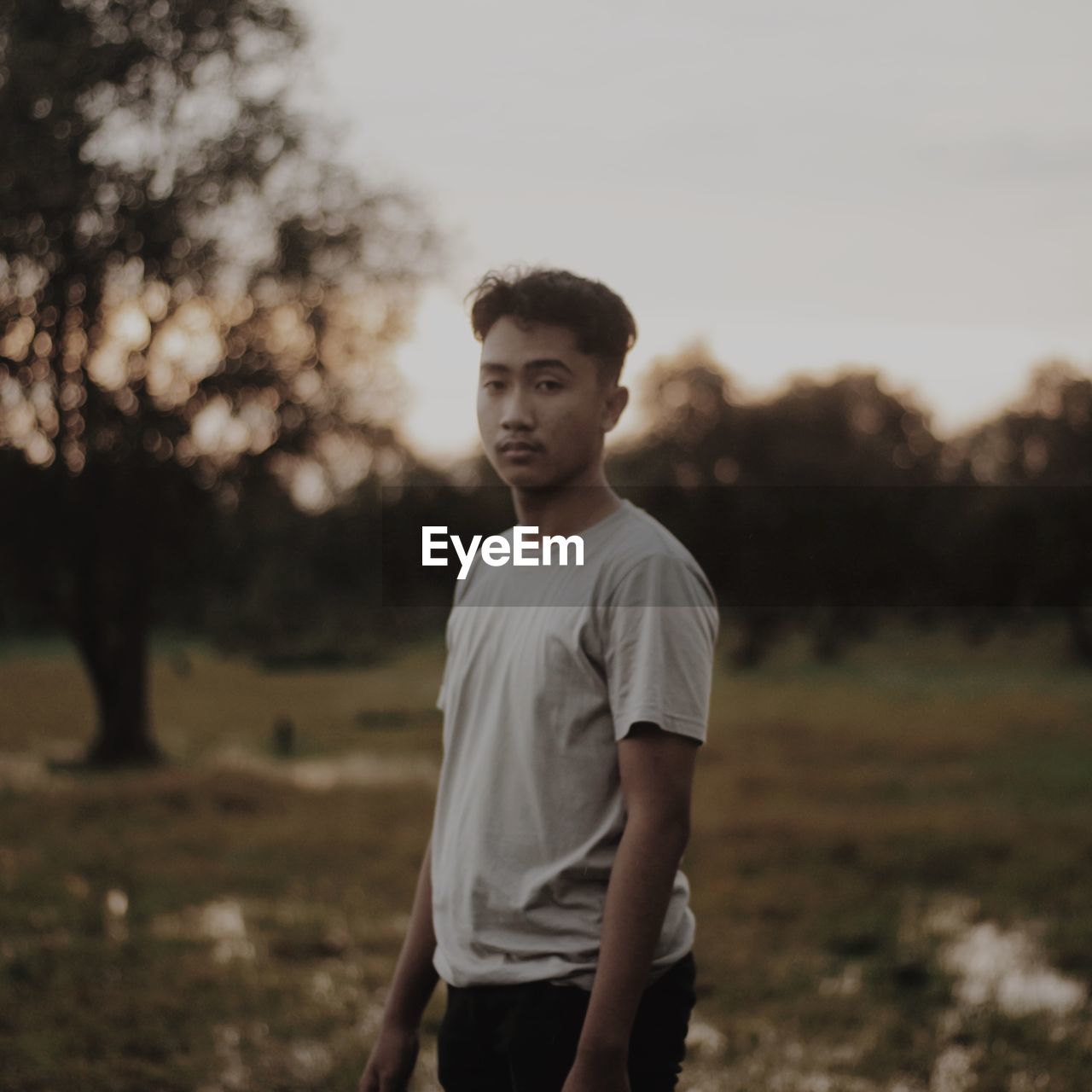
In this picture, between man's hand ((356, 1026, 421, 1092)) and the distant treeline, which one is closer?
man's hand ((356, 1026, 421, 1092))

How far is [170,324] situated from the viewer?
1739 centimetres

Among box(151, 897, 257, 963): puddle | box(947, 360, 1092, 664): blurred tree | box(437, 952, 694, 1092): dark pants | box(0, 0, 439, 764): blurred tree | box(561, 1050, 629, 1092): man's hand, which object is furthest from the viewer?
box(947, 360, 1092, 664): blurred tree

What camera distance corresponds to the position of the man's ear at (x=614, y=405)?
7.71 ft

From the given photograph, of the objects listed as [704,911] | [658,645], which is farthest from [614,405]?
[704,911]

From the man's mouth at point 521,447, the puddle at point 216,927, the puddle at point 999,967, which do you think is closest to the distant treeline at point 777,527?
the puddle at point 216,927

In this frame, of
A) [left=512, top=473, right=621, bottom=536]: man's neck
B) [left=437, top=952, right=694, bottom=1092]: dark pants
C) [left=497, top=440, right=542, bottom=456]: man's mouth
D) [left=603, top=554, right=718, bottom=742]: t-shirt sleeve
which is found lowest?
[left=437, top=952, right=694, bottom=1092]: dark pants

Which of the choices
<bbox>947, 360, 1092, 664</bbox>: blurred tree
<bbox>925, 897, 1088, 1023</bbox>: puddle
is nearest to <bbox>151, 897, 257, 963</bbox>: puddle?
<bbox>925, 897, 1088, 1023</bbox>: puddle

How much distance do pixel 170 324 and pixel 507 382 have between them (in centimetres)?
1613

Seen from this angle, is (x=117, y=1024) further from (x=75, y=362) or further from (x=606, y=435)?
(x=75, y=362)

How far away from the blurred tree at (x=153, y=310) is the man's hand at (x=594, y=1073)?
1509 cm

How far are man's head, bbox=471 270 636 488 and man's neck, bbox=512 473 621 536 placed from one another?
2 cm

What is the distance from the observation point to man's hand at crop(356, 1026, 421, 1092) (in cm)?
254

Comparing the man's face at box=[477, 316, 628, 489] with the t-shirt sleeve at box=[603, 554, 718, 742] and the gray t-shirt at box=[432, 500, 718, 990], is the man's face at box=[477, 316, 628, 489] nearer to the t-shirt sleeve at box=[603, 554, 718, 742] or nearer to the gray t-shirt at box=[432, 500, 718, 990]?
the gray t-shirt at box=[432, 500, 718, 990]

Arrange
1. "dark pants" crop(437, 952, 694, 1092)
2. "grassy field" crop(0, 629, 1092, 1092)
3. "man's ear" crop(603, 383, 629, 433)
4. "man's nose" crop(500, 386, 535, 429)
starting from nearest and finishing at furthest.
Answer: "dark pants" crop(437, 952, 694, 1092) → "man's nose" crop(500, 386, 535, 429) → "man's ear" crop(603, 383, 629, 433) → "grassy field" crop(0, 629, 1092, 1092)
